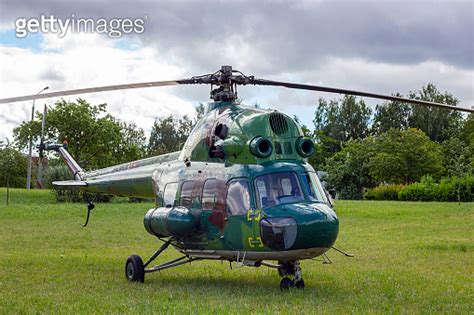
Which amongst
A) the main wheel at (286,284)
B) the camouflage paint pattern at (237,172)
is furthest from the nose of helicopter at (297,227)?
the main wheel at (286,284)

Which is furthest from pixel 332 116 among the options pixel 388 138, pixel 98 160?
pixel 98 160

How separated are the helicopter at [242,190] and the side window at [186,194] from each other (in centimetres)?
2

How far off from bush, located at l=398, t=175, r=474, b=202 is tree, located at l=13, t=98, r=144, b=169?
23.5m

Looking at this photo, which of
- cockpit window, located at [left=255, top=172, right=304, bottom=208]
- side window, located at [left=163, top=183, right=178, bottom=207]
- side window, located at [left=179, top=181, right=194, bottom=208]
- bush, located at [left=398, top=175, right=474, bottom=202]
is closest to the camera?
cockpit window, located at [left=255, top=172, right=304, bottom=208]

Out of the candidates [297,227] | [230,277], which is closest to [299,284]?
[297,227]

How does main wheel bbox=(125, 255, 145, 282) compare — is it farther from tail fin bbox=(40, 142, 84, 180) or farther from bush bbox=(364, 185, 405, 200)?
bush bbox=(364, 185, 405, 200)

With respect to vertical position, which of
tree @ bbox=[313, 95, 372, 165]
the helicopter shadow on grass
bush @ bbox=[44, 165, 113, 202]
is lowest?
the helicopter shadow on grass

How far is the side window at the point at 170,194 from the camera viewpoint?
45.2ft

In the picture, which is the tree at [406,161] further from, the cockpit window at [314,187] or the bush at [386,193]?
the cockpit window at [314,187]

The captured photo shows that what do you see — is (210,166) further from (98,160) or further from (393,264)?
(98,160)

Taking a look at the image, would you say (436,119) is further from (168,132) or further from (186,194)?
(186,194)

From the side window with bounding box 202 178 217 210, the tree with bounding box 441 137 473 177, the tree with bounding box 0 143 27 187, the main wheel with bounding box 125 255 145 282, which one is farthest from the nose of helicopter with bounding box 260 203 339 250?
the tree with bounding box 441 137 473 177

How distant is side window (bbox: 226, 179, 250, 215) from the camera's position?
1184 cm

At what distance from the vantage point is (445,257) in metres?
19.2
